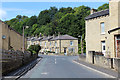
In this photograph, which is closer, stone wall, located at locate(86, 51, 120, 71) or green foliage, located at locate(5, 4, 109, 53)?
stone wall, located at locate(86, 51, 120, 71)

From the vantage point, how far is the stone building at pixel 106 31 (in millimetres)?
20516

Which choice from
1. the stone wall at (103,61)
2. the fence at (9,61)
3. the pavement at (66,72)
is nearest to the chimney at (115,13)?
the stone wall at (103,61)

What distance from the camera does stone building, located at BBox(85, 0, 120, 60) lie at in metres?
20.5

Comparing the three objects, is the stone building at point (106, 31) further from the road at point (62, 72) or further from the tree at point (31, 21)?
the tree at point (31, 21)

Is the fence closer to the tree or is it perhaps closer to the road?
the road

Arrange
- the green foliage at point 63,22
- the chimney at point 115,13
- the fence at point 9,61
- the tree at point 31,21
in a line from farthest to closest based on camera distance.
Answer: the tree at point 31,21 < the green foliage at point 63,22 < the chimney at point 115,13 < the fence at point 9,61

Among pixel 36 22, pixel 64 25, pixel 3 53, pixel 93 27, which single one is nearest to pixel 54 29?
pixel 64 25

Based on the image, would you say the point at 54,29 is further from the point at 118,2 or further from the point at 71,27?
the point at 118,2

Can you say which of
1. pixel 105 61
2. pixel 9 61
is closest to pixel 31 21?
pixel 105 61

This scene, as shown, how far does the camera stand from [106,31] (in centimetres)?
2589

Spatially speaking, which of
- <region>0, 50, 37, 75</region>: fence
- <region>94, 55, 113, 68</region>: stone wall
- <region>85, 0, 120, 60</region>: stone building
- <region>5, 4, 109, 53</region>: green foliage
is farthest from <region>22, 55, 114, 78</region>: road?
<region>5, 4, 109, 53</region>: green foliage

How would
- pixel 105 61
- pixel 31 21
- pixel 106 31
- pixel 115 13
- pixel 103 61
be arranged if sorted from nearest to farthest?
pixel 105 61, pixel 103 61, pixel 115 13, pixel 106 31, pixel 31 21

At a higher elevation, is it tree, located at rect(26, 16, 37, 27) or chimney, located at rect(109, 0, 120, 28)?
tree, located at rect(26, 16, 37, 27)

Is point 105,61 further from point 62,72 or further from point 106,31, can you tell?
point 106,31
